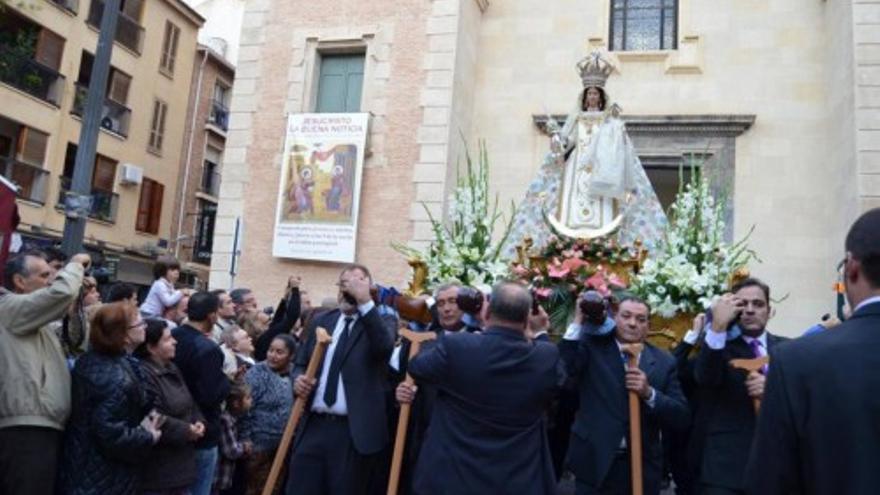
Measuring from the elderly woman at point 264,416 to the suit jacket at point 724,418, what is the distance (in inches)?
110

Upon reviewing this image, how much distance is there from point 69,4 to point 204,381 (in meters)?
19.5

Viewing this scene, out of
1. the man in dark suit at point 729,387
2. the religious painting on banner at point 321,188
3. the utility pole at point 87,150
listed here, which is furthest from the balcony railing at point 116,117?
the man in dark suit at point 729,387

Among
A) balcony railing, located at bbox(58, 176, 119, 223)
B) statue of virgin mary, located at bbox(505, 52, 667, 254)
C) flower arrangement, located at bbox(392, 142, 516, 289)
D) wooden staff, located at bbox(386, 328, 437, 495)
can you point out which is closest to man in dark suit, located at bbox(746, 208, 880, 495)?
wooden staff, located at bbox(386, 328, 437, 495)

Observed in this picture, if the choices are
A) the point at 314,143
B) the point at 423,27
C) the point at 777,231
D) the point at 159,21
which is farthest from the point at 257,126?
the point at 159,21

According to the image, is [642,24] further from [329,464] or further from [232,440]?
[329,464]

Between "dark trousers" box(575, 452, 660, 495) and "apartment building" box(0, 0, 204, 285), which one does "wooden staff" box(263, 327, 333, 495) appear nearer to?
"dark trousers" box(575, 452, 660, 495)

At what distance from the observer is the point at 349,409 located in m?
4.47

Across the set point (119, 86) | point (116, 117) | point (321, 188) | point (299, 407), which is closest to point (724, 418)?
point (299, 407)

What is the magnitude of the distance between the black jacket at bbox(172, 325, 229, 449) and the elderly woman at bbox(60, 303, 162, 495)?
534mm

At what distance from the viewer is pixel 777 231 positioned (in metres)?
12.5

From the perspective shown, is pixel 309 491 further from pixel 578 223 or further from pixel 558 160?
pixel 558 160

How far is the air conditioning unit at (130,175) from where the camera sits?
22750mm

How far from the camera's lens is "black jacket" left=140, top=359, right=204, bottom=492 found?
4.33 meters

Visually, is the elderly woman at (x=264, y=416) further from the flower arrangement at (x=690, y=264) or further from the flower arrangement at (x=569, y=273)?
the flower arrangement at (x=690, y=264)
